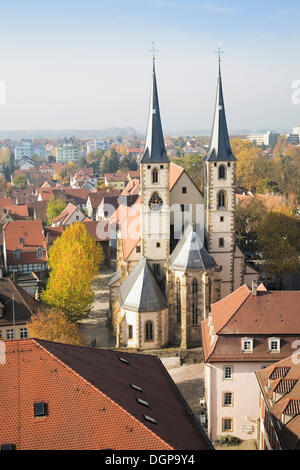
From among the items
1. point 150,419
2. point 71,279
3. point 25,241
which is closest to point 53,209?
Answer: point 25,241

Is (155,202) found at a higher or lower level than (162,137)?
lower

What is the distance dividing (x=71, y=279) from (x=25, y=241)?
818 inches

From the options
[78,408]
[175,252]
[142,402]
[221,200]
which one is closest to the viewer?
[78,408]

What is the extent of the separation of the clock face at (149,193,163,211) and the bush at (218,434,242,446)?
816 inches

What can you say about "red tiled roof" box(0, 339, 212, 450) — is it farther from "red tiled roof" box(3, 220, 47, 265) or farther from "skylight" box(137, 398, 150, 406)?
"red tiled roof" box(3, 220, 47, 265)

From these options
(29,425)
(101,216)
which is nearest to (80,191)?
(101,216)

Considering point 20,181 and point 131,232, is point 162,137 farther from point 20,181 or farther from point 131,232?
point 20,181

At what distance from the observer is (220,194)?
48656 millimetres

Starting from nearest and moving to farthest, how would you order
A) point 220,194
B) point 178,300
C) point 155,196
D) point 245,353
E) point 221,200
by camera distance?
point 245,353 < point 178,300 < point 155,196 < point 220,194 < point 221,200

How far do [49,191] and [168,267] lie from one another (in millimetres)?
77686

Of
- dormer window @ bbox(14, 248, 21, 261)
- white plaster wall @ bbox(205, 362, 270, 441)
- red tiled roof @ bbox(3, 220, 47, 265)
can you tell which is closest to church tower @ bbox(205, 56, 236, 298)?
white plaster wall @ bbox(205, 362, 270, 441)

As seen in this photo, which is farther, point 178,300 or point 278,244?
point 278,244

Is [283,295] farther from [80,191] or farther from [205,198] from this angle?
[80,191]

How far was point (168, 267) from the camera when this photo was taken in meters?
46.2
